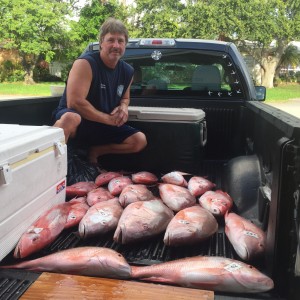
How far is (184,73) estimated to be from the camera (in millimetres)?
4406

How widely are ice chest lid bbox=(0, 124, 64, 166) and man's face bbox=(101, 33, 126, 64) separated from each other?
1.38 meters

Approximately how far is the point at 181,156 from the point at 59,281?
83.5 inches

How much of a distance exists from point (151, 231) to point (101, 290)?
601 mm

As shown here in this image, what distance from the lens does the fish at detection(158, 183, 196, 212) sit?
8.71 ft

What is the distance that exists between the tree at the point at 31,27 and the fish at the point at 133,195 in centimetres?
3183

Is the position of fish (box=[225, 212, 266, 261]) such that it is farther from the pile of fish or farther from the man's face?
the man's face

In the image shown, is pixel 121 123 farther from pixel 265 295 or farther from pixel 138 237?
pixel 265 295

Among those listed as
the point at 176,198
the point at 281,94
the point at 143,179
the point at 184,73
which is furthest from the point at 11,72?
the point at 176,198

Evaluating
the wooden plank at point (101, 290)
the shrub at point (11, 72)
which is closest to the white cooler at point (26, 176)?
the wooden plank at point (101, 290)

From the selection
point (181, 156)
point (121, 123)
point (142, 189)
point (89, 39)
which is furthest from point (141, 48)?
point (89, 39)

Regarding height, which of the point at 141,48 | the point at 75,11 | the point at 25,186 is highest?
the point at 75,11

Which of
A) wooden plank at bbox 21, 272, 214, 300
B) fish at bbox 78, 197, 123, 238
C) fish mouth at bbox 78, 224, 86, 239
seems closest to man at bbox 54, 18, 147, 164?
fish at bbox 78, 197, 123, 238

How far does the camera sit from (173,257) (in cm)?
206

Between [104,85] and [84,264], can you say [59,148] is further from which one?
[104,85]
